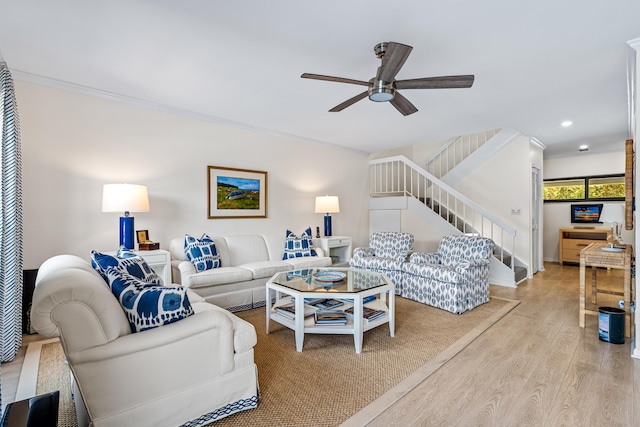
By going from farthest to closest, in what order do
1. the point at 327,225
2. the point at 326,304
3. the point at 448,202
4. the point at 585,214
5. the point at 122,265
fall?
1. the point at 585,214
2. the point at 448,202
3. the point at 327,225
4. the point at 326,304
5. the point at 122,265

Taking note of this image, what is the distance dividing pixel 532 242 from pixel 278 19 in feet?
18.8

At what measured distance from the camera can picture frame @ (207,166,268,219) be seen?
4485mm

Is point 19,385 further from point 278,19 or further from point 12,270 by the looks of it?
point 278,19

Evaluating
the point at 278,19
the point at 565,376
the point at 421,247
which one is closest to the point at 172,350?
the point at 278,19

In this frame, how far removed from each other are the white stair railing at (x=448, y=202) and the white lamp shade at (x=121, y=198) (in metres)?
4.42

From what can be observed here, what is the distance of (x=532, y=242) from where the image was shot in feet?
18.9

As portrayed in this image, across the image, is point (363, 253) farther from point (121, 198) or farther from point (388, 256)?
point (121, 198)

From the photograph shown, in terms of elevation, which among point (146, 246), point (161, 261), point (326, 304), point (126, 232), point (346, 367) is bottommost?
point (346, 367)

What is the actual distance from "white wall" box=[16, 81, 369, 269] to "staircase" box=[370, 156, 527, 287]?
74.8 inches

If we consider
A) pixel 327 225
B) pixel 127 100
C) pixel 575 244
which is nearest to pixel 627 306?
pixel 327 225

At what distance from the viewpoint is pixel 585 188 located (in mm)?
6777

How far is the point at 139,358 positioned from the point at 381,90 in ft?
7.70

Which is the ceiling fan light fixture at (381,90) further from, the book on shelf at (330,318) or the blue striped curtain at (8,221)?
the blue striped curtain at (8,221)

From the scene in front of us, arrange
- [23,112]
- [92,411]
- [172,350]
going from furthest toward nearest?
[23,112], [172,350], [92,411]
